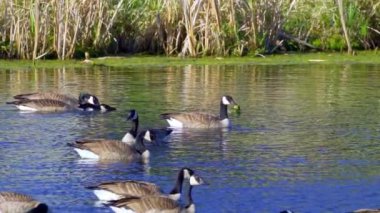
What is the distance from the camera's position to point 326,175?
497 inches

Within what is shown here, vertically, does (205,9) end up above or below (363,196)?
above

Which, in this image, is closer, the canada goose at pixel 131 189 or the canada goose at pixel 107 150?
the canada goose at pixel 131 189

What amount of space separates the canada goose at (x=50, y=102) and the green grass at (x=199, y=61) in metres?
4.33

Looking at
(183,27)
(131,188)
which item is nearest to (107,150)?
(131,188)

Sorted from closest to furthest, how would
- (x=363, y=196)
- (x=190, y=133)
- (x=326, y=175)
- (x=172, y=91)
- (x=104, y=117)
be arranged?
(x=363, y=196)
(x=326, y=175)
(x=190, y=133)
(x=104, y=117)
(x=172, y=91)

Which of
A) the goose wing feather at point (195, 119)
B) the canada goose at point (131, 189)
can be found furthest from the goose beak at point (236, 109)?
the canada goose at point (131, 189)

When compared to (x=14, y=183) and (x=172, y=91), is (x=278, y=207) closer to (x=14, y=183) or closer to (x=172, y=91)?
(x=14, y=183)

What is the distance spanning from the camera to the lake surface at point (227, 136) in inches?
462

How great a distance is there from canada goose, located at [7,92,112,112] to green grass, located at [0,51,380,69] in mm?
4329

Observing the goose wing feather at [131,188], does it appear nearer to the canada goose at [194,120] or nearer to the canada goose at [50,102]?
the canada goose at [194,120]

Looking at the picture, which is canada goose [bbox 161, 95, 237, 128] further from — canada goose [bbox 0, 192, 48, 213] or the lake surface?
canada goose [bbox 0, 192, 48, 213]

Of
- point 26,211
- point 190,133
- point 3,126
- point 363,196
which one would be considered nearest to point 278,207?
point 363,196

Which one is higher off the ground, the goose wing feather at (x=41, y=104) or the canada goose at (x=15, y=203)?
the goose wing feather at (x=41, y=104)

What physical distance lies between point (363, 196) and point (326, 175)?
109cm
